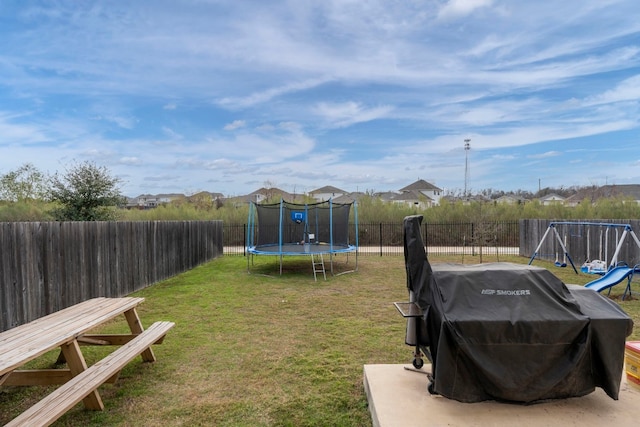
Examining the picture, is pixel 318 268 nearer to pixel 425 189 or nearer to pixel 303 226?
pixel 303 226

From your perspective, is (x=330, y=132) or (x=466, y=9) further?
(x=330, y=132)

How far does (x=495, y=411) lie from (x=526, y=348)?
47 centimetres

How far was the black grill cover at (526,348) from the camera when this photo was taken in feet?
6.68

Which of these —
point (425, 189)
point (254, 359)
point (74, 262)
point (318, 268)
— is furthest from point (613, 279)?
point (425, 189)

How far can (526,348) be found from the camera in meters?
2.05

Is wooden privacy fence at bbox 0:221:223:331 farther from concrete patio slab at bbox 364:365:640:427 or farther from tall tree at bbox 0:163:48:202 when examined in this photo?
tall tree at bbox 0:163:48:202

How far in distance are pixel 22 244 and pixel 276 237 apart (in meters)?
8.60

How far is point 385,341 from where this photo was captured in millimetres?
3998

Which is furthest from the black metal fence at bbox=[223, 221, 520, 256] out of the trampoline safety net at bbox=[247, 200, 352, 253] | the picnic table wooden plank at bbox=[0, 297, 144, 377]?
the picnic table wooden plank at bbox=[0, 297, 144, 377]

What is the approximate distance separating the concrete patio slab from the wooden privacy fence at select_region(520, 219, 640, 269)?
688 cm

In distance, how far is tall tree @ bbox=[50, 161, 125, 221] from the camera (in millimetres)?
10164

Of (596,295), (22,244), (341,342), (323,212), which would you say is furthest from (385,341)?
(323,212)

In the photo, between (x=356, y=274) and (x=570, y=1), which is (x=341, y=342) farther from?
(x=570, y=1)

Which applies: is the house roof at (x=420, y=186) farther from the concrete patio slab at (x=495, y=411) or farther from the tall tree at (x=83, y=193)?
the concrete patio slab at (x=495, y=411)
